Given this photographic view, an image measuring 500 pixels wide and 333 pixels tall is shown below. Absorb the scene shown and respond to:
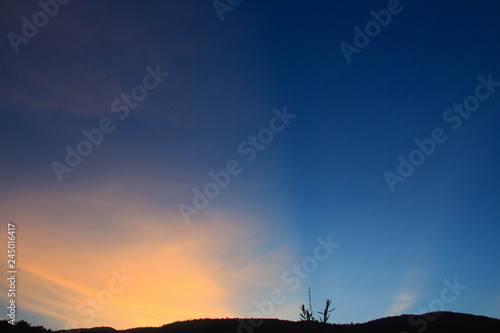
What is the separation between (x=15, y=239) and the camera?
1788cm

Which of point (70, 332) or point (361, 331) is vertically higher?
point (361, 331)

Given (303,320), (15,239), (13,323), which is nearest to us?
(303,320)

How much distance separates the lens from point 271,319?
4134 centimetres

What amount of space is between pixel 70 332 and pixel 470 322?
4843 cm

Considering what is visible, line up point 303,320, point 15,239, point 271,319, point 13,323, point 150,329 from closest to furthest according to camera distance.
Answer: point 303,320 → point 15,239 → point 13,323 → point 150,329 → point 271,319

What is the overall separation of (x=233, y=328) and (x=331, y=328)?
11.7 m

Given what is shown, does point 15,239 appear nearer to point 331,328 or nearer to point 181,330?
point 181,330

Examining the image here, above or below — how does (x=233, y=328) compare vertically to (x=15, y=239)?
below

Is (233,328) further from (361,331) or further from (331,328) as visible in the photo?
(361,331)

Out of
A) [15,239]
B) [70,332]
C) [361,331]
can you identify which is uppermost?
[15,239]

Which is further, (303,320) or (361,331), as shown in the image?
(361,331)

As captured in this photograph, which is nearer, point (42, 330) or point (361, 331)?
point (42, 330)

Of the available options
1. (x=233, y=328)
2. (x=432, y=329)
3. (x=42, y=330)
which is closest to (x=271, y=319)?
(x=233, y=328)

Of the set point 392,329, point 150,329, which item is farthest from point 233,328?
point 392,329
